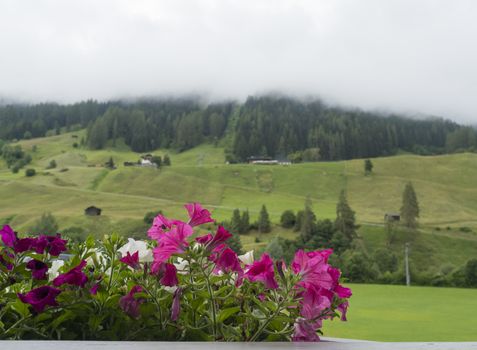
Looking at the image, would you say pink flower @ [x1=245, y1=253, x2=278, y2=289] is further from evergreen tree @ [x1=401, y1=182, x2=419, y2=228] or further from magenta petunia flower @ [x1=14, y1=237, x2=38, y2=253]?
evergreen tree @ [x1=401, y1=182, x2=419, y2=228]

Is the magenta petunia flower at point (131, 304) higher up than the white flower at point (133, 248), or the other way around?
the white flower at point (133, 248)

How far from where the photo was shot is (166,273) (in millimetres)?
2303

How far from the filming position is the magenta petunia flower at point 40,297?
85.2 inches

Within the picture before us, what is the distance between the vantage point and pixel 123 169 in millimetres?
141250

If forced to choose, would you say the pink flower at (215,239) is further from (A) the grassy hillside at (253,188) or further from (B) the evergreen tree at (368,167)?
(B) the evergreen tree at (368,167)

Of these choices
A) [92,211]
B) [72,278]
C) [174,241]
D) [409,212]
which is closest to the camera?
[174,241]

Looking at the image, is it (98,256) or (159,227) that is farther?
(98,256)

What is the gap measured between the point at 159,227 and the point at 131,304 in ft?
1.09

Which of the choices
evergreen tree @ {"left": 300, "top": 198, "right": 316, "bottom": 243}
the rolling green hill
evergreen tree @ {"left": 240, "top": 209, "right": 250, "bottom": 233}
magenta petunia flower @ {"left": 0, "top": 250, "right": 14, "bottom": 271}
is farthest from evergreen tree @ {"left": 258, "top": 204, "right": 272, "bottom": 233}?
magenta petunia flower @ {"left": 0, "top": 250, "right": 14, "bottom": 271}

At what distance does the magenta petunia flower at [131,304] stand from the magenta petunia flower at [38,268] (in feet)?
1.33

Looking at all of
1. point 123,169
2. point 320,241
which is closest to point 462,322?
point 320,241

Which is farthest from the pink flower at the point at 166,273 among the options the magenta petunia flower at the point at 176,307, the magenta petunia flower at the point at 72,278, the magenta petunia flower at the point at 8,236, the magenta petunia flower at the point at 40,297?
the magenta petunia flower at the point at 8,236

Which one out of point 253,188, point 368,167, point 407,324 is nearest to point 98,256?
point 407,324

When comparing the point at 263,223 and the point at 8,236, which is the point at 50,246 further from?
the point at 263,223
